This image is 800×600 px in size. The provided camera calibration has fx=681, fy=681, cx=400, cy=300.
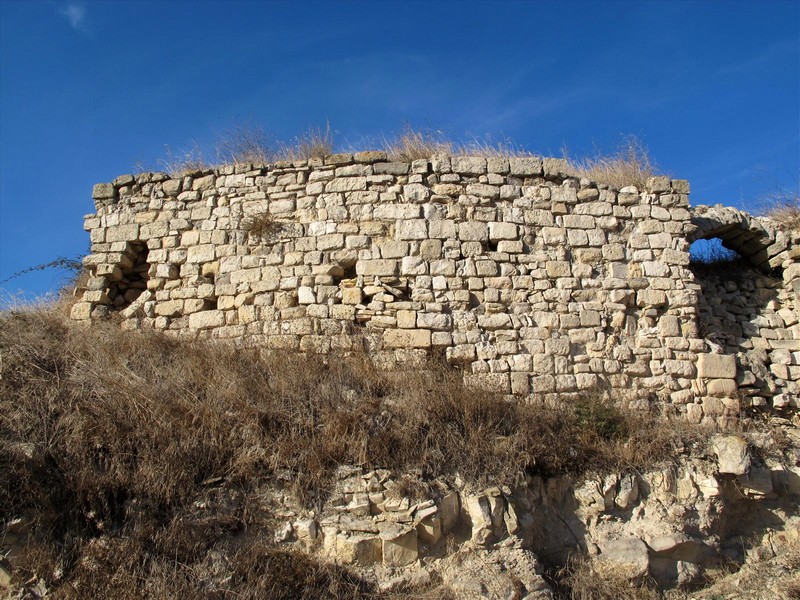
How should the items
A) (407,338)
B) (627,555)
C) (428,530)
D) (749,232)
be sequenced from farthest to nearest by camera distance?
(749,232) < (407,338) < (627,555) < (428,530)

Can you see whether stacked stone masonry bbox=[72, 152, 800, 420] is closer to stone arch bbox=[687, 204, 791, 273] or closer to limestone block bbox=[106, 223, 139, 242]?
limestone block bbox=[106, 223, 139, 242]

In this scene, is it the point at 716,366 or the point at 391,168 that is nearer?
the point at 716,366

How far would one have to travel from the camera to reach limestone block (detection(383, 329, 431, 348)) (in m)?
6.66

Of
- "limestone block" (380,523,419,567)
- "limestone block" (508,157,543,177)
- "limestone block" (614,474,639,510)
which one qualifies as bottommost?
"limestone block" (380,523,419,567)

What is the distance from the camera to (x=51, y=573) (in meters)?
4.34

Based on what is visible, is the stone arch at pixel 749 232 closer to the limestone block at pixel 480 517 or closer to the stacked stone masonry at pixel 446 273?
the stacked stone masonry at pixel 446 273

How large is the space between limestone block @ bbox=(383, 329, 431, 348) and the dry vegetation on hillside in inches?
14.1

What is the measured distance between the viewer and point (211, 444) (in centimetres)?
513

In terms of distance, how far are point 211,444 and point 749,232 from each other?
662 cm

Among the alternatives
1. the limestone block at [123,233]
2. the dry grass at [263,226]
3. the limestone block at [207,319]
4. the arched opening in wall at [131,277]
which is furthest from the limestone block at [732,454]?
the limestone block at [123,233]

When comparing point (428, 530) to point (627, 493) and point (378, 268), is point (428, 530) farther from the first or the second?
point (378, 268)

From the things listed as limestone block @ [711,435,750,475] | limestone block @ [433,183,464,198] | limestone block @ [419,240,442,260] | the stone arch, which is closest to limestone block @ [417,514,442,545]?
limestone block @ [711,435,750,475]

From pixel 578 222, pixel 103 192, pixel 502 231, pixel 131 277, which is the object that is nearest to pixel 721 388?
pixel 578 222

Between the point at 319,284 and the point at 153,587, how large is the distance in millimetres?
3493
